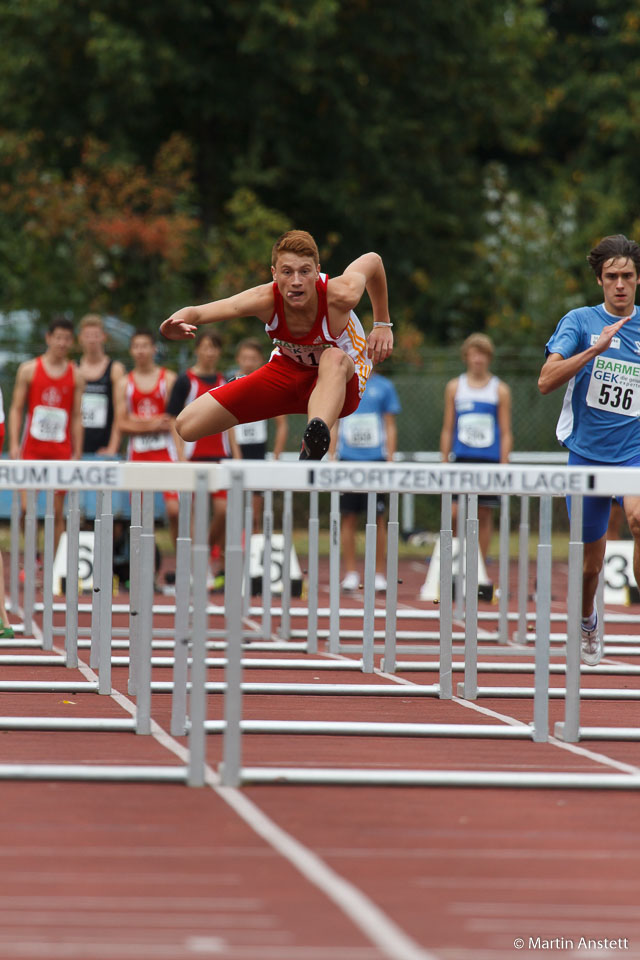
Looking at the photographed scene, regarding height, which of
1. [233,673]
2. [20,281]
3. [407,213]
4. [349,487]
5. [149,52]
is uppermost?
[149,52]

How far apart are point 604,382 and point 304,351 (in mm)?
1456

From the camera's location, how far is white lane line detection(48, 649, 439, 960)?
131 inches

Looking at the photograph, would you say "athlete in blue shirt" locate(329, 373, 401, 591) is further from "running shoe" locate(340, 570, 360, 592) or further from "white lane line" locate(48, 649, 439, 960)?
"white lane line" locate(48, 649, 439, 960)

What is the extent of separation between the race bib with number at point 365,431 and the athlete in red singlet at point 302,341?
584cm

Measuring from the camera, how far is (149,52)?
23562mm

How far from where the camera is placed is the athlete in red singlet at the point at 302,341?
262 inches

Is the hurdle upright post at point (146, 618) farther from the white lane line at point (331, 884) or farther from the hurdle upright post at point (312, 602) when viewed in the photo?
the hurdle upright post at point (312, 602)

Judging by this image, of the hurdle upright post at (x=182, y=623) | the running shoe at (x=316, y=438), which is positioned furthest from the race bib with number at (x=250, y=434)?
the hurdle upright post at (x=182, y=623)

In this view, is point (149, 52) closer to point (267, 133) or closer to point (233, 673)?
point (267, 133)

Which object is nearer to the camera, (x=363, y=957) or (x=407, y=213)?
(x=363, y=957)

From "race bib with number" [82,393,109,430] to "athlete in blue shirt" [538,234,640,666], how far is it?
20.4ft

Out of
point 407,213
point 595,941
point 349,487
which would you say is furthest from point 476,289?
point 595,941

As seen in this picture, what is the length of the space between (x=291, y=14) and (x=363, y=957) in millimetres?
20688

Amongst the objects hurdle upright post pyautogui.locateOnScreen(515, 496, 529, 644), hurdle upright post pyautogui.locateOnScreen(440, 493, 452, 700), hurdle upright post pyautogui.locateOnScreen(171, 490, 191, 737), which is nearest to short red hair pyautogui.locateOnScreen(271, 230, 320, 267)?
hurdle upright post pyautogui.locateOnScreen(440, 493, 452, 700)
